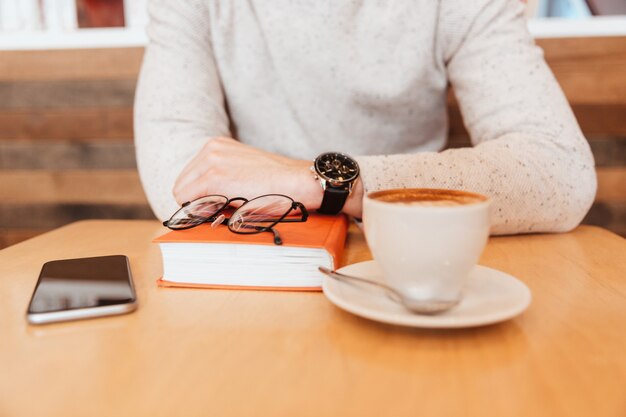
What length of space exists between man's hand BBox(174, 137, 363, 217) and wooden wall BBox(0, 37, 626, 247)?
30.5 inches

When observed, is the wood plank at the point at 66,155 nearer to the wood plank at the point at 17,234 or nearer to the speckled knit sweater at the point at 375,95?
the wood plank at the point at 17,234

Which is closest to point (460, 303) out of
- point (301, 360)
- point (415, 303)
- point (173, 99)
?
point (415, 303)

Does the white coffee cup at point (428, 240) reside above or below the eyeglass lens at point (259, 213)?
above

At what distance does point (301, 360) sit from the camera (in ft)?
1.39

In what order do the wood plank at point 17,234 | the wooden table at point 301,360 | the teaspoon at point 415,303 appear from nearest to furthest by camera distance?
the wooden table at point 301,360 < the teaspoon at point 415,303 < the wood plank at point 17,234

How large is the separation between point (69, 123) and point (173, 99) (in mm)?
676

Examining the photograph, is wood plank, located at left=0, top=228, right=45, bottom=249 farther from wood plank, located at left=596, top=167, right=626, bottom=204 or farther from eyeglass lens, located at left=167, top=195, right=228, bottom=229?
wood plank, located at left=596, top=167, right=626, bottom=204

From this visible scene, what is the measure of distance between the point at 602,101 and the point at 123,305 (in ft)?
4.33

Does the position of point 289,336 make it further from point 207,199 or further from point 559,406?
point 207,199

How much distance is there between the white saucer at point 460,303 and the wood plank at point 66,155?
3.74 ft

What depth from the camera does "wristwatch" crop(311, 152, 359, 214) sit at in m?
0.75

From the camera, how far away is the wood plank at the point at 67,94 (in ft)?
4.92

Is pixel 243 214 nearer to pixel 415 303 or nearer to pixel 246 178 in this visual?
pixel 246 178

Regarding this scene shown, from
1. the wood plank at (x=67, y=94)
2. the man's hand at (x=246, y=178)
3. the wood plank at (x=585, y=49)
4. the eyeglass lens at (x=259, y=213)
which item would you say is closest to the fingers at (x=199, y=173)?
the man's hand at (x=246, y=178)
